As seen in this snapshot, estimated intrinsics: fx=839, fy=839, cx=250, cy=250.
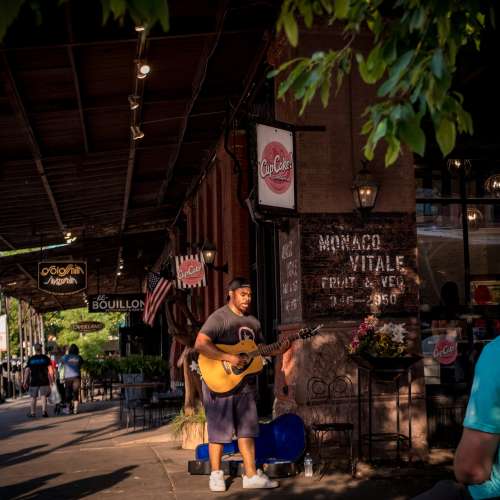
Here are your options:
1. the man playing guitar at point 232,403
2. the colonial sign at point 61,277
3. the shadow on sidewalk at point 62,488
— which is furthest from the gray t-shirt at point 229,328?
the colonial sign at point 61,277

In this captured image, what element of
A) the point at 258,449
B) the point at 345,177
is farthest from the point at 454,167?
the point at 258,449

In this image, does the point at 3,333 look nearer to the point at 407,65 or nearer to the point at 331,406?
the point at 331,406

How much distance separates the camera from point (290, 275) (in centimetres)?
1023

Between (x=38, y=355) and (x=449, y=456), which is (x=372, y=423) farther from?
Answer: (x=38, y=355)

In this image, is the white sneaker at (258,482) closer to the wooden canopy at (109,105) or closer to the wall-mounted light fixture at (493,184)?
the wooden canopy at (109,105)

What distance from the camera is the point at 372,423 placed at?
9.68 m

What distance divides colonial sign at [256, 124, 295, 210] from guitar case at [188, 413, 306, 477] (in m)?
2.45

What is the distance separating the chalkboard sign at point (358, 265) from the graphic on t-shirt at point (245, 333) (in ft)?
4.61

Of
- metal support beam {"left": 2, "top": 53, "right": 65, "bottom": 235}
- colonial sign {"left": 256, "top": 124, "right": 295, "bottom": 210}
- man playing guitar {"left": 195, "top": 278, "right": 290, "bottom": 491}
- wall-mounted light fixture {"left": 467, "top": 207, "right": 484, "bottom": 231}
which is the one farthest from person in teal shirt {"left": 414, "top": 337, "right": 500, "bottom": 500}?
wall-mounted light fixture {"left": 467, "top": 207, "right": 484, "bottom": 231}

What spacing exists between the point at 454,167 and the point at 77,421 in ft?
35.3

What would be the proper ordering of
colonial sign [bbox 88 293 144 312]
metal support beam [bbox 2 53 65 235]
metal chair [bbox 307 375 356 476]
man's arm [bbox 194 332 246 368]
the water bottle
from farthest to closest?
1. colonial sign [bbox 88 293 144 312]
2. metal support beam [bbox 2 53 65 235]
3. metal chair [bbox 307 375 356 476]
4. the water bottle
5. man's arm [bbox 194 332 246 368]

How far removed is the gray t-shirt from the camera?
8.27 meters

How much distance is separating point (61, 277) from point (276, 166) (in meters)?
13.7

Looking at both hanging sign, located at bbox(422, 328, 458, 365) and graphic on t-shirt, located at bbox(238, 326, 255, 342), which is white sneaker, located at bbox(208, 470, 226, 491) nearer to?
graphic on t-shirt, located at bbox(238, 326, 255, 342)
